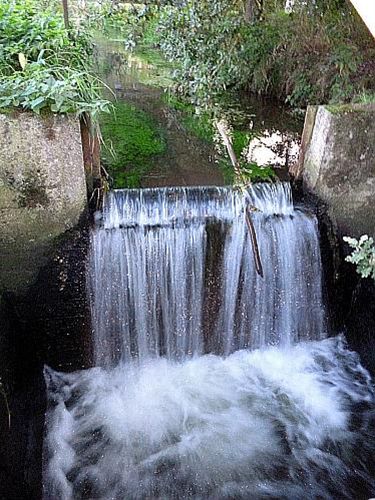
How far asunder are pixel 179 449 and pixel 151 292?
141cm

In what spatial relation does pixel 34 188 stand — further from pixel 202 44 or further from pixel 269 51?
pixel 269 51

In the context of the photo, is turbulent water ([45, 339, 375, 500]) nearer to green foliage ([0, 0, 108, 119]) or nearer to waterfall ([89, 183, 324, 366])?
waterfall ([89, 183, 324, 366])

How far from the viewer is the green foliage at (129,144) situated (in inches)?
197

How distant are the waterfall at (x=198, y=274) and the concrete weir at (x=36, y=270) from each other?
0.81 feet

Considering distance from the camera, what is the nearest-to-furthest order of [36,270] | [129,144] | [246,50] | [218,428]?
[36,270] < [218,428] < [129,144] < [246,50]

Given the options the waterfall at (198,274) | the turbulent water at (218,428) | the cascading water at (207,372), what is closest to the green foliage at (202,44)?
the waterfall at (198,274)

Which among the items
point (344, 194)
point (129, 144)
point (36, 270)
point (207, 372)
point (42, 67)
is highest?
point (42, 67)

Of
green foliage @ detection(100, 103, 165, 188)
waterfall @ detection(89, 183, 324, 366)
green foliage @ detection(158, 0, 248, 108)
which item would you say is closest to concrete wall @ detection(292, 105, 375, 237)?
waterfall @ detection(89, 183, 324, 366)

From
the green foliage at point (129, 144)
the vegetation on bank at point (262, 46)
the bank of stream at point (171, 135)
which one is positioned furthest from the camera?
the vegetation on bank at point (262, 46)

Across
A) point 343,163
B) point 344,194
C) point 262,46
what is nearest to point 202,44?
point 262,46

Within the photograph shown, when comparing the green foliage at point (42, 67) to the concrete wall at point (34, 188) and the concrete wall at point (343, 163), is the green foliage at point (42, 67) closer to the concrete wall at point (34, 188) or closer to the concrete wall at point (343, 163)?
the concrete wall at point (34, 188)

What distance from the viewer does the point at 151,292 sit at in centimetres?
442

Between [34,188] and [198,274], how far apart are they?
5.50 feet

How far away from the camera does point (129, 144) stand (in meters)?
5.75
